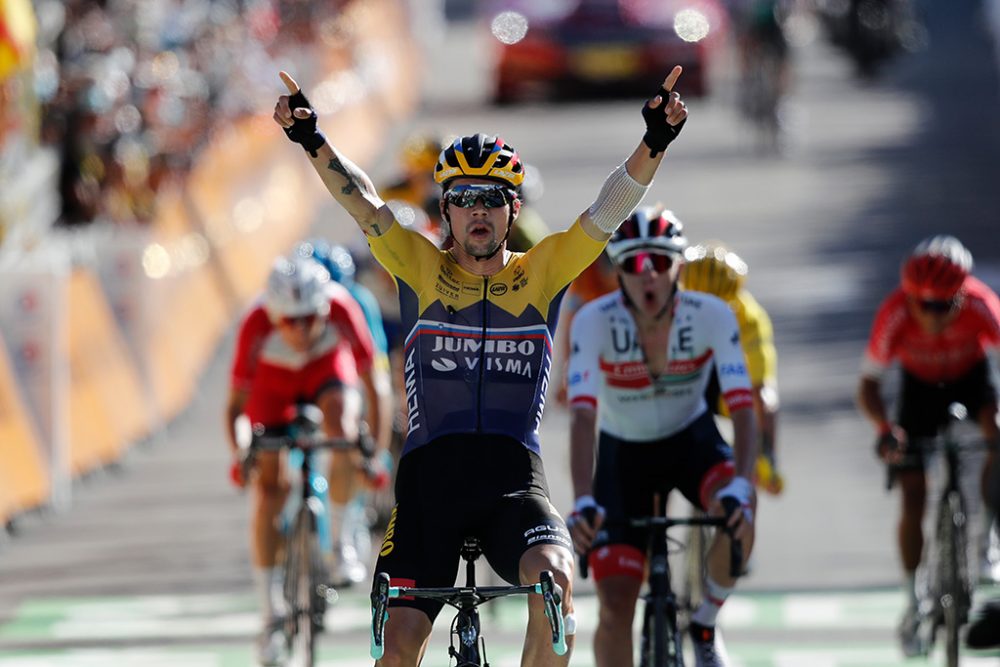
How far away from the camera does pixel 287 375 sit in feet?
38.7

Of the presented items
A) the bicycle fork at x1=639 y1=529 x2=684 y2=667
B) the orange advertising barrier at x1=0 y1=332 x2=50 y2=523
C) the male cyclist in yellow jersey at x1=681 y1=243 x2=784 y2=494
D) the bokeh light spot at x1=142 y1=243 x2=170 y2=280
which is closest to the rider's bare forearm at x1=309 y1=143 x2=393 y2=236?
the bicycle fork at x1=639 y1=529 x2=684 y2=667

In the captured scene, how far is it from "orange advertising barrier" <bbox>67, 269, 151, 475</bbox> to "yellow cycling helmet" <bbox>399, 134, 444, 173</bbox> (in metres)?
2.73

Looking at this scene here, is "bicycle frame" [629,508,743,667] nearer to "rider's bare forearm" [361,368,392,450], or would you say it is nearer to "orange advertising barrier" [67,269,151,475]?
"rider's bare forearm" [361,368,392,450]

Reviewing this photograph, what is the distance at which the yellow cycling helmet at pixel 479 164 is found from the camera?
800cm

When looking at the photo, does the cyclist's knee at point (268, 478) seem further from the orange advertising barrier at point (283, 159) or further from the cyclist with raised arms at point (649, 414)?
the orange advertising barrier at point (283, 159)

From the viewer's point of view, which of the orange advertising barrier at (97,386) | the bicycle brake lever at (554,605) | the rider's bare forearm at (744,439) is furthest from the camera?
the orange advertising barrier at (97,386)

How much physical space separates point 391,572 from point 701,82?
98.8ft

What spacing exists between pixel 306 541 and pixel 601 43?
26220 millimetres

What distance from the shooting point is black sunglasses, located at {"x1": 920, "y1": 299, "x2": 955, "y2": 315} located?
36.2 feet

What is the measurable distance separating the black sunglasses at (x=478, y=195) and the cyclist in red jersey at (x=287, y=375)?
10.5 ft

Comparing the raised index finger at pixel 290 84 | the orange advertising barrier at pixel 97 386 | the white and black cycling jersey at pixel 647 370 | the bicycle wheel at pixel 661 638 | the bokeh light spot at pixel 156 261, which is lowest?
the bicycle wheel at pixel 661 638

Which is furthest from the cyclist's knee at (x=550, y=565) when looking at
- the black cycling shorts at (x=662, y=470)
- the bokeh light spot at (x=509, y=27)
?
the bokeh light spot at (x=509, y=27)

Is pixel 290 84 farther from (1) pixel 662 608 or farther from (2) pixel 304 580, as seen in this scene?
(2) pixel 304 580

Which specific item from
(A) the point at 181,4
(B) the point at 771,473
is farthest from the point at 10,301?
(A) the point at 181,4
